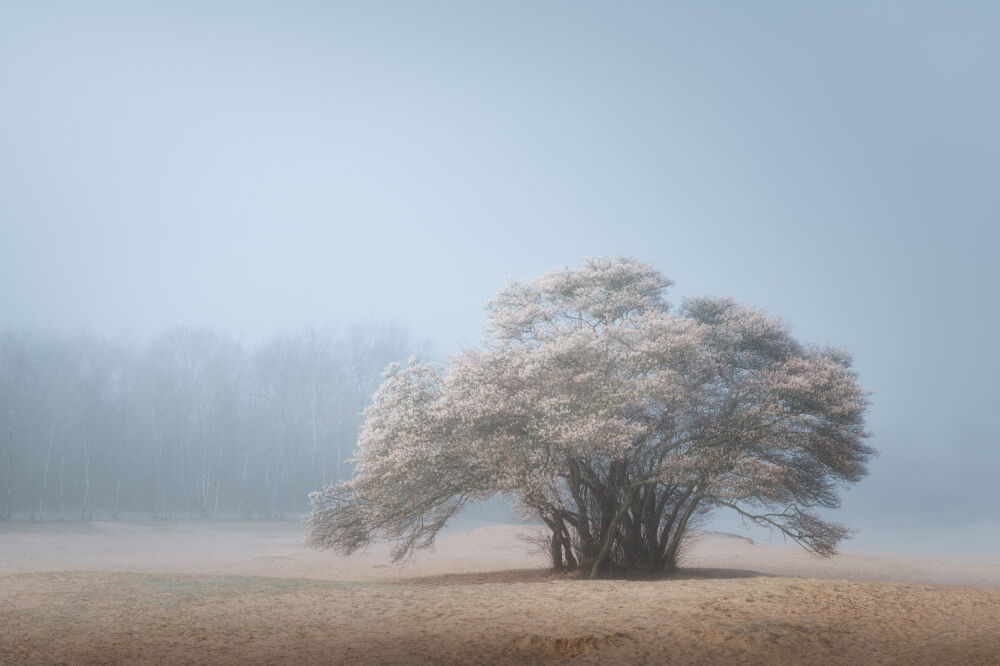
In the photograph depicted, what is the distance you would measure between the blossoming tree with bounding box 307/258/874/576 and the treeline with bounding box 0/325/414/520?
30173 millimetres

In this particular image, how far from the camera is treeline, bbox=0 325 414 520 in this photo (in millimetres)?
48375

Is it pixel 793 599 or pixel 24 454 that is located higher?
pixel 24 454

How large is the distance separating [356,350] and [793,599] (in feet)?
187

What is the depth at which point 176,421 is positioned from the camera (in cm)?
5425

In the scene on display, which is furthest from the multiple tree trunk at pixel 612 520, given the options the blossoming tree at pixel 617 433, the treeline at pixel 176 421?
the treeline at pixel 176 421

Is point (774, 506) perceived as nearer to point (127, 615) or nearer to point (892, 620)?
point (892, 620)

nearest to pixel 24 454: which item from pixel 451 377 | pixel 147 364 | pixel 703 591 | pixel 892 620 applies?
pixel 147 364

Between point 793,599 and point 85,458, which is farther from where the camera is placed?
point 85,458

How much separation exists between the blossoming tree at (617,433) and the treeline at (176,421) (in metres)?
30.2

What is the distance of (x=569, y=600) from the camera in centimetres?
1259

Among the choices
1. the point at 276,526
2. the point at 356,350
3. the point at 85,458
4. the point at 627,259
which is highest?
the point at 356,350

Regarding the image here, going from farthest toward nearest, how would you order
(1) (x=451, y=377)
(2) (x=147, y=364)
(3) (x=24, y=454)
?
(2) (x=147, y=364), (3) (x=24, y=454), (1) (x=451, y=377)

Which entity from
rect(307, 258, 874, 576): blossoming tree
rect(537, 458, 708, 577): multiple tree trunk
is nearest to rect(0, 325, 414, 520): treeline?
rect(307, 258, 874, 576): blossoming tree

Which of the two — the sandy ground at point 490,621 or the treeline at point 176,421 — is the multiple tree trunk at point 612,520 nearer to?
the sandy ground at point 490,621
